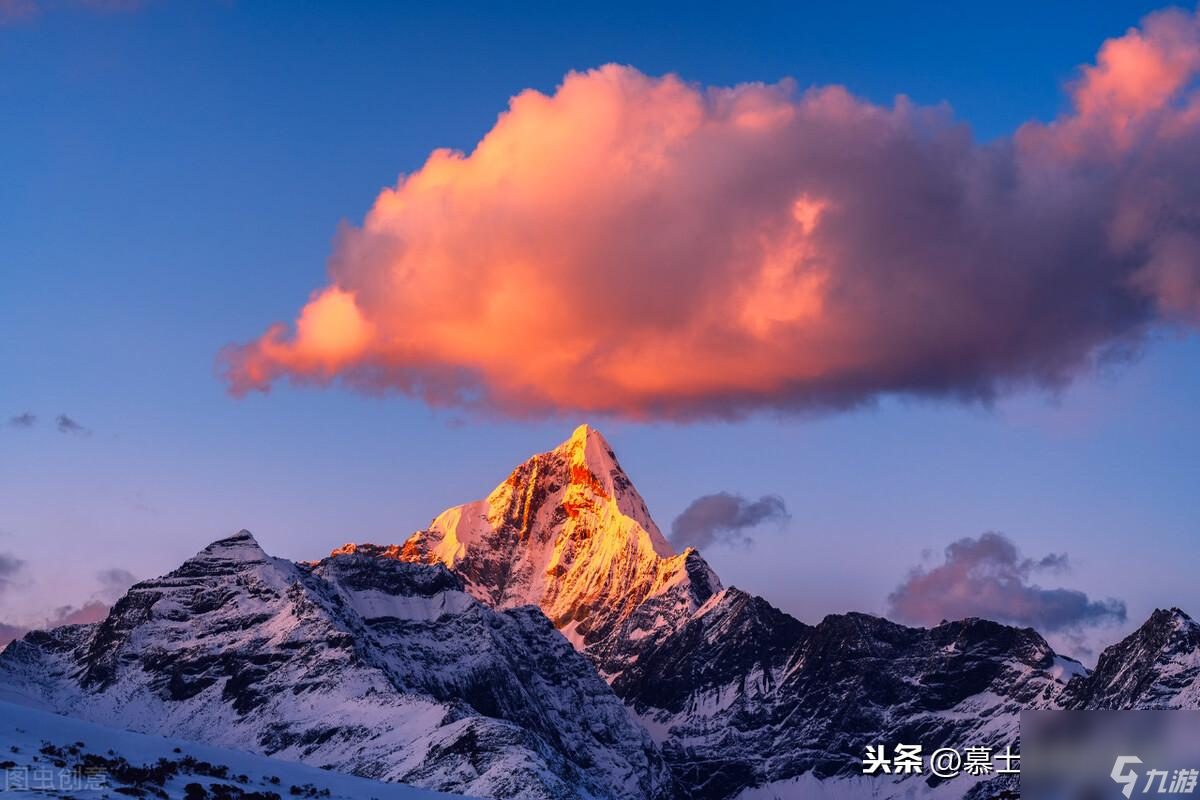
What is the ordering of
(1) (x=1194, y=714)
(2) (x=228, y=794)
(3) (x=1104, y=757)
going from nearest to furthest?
(3) (x=1104, y=757) < (1) (x=1194, y=714) < (2) (x=228, y=794)

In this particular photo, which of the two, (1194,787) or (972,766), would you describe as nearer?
(1194,787)

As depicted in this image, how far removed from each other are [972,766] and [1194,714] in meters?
30.9

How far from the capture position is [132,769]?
213ft

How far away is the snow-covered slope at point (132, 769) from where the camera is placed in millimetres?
60438

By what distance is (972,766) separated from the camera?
88.4 metres

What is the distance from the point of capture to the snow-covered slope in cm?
6044

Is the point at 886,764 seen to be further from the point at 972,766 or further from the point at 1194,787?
the point at 1194,787

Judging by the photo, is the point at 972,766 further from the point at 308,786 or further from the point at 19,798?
the point at 19,798

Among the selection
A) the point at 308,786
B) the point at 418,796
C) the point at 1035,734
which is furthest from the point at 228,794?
the point at 1035,734

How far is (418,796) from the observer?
83.4m

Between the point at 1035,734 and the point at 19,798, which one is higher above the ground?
the point at 1035,734

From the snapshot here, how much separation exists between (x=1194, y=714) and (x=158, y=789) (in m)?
41.9

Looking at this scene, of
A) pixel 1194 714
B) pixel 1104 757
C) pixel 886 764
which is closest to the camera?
pixel 1104 757

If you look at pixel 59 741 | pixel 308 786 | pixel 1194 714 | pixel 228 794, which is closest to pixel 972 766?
pixel 1194 714
